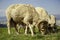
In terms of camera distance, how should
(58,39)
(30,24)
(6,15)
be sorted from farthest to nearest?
1. (6,15)
2. (30,24)
3. (58,39)

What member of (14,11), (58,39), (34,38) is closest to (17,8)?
(14,11)

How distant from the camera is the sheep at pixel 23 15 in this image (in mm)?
14741

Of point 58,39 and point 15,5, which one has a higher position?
point 15,5

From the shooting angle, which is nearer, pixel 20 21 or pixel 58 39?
pixel 58 39

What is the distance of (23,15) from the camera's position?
589 inches

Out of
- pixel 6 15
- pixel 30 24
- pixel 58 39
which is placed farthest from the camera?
pixel 6 15

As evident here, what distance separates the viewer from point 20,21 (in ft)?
50.4

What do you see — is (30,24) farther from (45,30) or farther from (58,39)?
(58,39)

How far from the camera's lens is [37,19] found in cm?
1481

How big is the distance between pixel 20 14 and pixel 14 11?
51 centimetres

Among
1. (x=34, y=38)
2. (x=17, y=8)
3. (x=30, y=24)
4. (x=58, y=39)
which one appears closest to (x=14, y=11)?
(x=17, y=8)

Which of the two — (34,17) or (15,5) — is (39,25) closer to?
(34,17)

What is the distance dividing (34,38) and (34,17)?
2.72m

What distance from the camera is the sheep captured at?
14741mm
